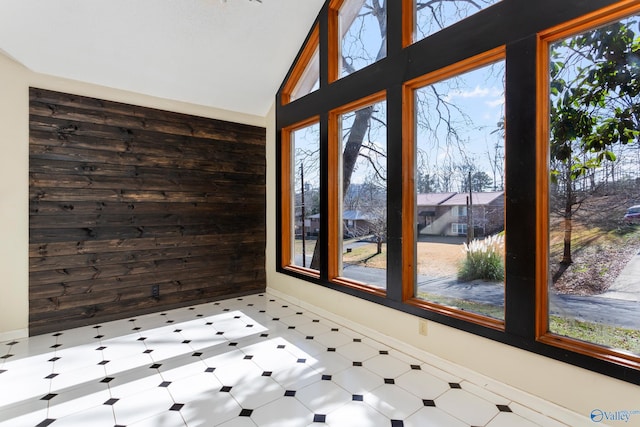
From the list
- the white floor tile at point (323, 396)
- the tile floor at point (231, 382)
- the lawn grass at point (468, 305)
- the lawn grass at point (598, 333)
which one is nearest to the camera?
the lawn grass at point (598, 333)

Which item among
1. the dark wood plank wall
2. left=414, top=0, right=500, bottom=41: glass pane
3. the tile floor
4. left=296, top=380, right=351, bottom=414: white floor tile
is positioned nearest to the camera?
the tile floor

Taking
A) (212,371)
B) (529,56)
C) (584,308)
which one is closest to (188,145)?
(212,371)

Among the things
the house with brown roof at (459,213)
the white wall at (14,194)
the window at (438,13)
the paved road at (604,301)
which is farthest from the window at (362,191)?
the white wall at (14,194)

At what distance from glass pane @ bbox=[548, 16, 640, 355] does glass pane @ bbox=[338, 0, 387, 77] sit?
1714mm

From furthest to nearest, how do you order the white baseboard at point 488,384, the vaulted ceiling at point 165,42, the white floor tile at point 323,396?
the vaulted ceiling at point 165,42 → the white floor tile at point 323,396 → the white baseboard at point 488,384

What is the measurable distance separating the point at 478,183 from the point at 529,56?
3.19ft

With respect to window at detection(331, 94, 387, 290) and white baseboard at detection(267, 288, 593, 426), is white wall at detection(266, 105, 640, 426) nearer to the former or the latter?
white baseboard at detection(267, 288, 593, 426)

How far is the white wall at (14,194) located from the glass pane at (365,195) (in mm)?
3473

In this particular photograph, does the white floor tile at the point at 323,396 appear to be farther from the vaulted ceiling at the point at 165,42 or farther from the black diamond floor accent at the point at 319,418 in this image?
the vaulted ceiling at the point at 165,42

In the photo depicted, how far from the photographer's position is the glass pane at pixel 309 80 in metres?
4.29

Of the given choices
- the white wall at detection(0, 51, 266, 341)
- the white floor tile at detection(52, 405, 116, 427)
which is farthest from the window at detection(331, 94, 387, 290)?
the white wall at detection(0, 51, 266, 341)

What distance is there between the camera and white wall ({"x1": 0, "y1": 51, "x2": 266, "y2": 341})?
11.0 ft

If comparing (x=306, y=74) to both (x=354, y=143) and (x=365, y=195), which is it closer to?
(x=354, y=143)

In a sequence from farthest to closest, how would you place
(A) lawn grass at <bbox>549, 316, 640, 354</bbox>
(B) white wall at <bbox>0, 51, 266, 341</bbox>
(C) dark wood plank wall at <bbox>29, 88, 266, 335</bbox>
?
(C) dark wood plank wall at <bbox>29, 88, 266, 335</bbox> < (B) white wall at <bbox>0, 51, 266, 341</bbox> < (A) lawn grass at <bbox>549, 316, 640, 354</bbox>
